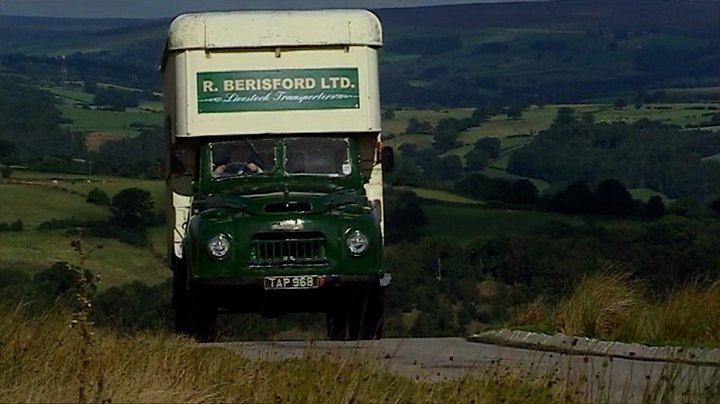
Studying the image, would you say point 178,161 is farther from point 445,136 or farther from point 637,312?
point 445,136

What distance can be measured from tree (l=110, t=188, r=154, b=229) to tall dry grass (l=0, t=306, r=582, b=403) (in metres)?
21.9

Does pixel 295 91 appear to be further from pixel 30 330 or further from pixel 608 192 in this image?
pixel 608 192

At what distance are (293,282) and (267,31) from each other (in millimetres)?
2744

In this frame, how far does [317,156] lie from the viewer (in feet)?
57.5

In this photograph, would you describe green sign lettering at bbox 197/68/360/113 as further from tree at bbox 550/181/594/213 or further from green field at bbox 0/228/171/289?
tree at bbox 550/181/594/213

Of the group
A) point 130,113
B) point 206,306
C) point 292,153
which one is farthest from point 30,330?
point 130,113

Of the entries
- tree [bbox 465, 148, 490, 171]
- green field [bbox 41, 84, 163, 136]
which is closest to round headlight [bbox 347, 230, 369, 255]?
tree [bbox 465, 148, 490, 171]

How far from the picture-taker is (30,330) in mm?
11617

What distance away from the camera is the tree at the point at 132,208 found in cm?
3428

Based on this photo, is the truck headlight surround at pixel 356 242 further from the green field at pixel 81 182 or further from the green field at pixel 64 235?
the green field at pixel 81 182

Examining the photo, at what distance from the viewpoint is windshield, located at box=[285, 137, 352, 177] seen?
57.3 ft

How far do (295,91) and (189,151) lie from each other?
4.67 ft

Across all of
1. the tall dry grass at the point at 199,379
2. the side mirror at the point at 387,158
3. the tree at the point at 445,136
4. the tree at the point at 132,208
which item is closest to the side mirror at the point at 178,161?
the side mirror at the point at 387,158

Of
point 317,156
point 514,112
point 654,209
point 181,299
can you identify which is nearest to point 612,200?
point 654,209
